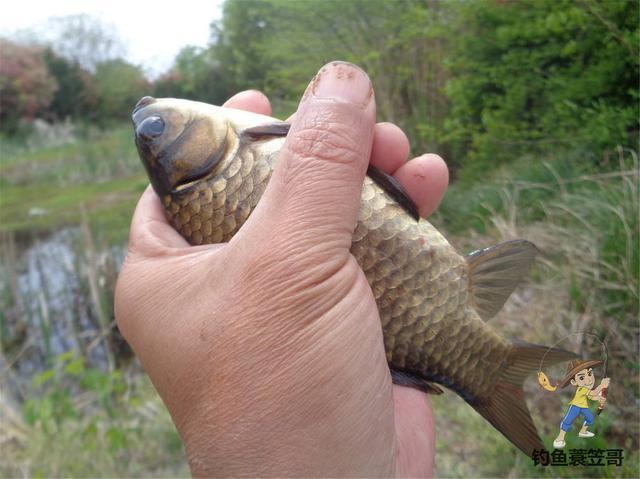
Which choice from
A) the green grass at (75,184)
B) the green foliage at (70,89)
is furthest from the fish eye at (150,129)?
the green foliage at (70,89)

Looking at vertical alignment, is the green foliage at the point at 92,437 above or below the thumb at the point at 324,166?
below

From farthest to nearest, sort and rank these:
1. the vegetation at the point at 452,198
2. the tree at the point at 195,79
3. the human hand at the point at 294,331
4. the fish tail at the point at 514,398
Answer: the tree at the point at 195,79 → the vegetation at the point at 452,198 → the fish tail at the point at 514,398 → the human hand at the point at 294,331

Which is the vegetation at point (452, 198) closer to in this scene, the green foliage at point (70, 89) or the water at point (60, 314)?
the water at point (60, 314)

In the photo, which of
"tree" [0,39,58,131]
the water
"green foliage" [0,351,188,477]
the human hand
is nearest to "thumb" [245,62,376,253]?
the human hand

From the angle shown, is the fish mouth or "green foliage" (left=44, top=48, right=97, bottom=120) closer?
the fish mouth

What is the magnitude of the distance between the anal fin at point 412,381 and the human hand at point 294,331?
0.39ft

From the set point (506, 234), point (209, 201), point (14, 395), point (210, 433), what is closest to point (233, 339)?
point (210, 433)

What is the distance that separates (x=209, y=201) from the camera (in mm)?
1634

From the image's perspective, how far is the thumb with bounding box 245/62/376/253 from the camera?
139 centimetres

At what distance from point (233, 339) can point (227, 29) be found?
816cm

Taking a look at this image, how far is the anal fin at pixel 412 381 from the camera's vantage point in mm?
1620

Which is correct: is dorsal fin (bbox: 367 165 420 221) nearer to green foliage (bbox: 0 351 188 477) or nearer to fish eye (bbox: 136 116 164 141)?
fish eye (bbox: 136 116 164 141)

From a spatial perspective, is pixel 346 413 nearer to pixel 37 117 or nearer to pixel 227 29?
pixel 227 29

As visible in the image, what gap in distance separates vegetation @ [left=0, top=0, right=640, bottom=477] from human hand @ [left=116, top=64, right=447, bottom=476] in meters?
1.23
